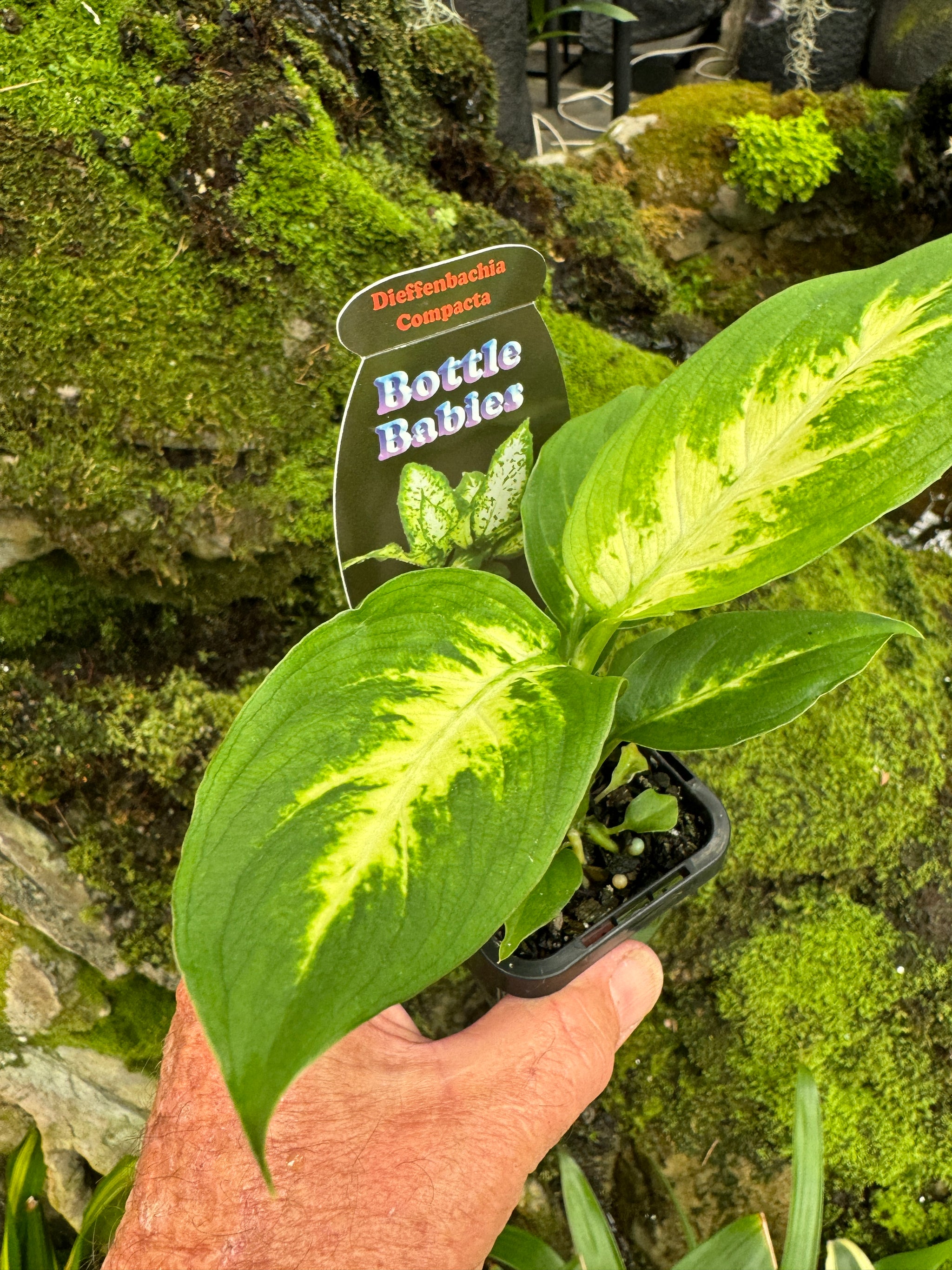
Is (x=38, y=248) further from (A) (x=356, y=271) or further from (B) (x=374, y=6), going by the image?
(B) (x=374, y=6)

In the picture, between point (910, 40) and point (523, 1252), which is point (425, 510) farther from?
point (910, 40)

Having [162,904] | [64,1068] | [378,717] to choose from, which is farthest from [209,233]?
[64,1068]

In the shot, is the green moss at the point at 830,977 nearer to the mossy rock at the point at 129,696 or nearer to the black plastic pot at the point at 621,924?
the black plastic pot at the point at 621,924

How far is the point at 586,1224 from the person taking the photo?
1.06 metres

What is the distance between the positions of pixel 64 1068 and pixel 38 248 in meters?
1.12

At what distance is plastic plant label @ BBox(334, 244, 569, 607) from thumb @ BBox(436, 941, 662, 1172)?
1.57ft

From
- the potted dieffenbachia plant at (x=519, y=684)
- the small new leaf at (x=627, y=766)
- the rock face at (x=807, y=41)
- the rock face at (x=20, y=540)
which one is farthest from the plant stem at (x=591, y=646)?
the rock face at (x=807, y=41)

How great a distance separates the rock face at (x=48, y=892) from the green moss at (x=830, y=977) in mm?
759

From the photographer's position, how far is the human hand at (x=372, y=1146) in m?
0.79

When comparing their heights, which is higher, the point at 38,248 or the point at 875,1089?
the point at 38,248

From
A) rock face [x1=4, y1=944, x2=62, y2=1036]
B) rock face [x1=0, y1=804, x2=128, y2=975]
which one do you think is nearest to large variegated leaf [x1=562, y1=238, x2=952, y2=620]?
rock face [x1=0, y1=804, x2=128, y2=975]

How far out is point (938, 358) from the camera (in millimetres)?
678

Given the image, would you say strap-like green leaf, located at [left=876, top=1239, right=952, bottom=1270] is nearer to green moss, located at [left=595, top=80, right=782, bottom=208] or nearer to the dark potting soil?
the dark potting soil

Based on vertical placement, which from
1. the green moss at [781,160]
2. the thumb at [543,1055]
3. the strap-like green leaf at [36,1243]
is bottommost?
the strap-like green leaf at [36,1243]
